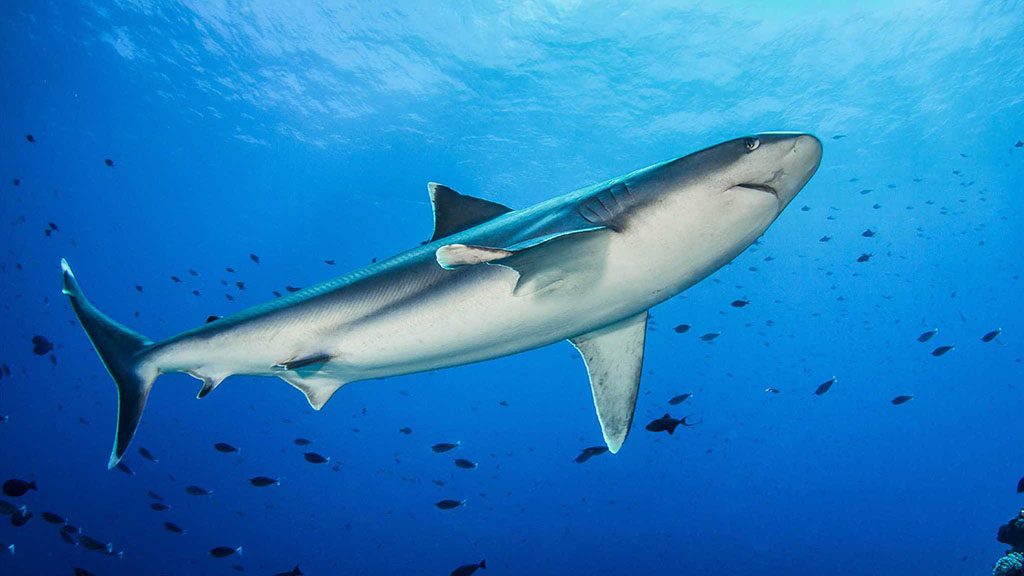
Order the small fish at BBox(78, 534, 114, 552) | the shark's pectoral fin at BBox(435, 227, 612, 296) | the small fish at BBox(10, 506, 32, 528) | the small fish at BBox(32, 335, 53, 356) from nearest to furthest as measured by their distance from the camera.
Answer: the shark's pectoral fin at BBox(435, 227, 612, 296)
the small fish at BBox(10, 506, 32, 528)
the small fish at BBox(78, 534, 114, 552)
the small fish at BBox(32, 335, 53, 356)

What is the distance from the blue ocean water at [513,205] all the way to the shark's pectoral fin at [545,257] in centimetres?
1625

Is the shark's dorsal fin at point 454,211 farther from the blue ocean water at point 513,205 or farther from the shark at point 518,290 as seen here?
the blue ocean water at point 513,205

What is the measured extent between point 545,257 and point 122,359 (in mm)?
3296

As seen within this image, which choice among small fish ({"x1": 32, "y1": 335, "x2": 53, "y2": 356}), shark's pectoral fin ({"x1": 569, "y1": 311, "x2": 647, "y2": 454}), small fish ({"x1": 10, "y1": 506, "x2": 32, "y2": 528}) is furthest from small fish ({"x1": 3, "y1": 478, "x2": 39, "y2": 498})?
shark's pectoral fin ({"x1": 569, "y1": 311, "x2": 647, "y2": 454})

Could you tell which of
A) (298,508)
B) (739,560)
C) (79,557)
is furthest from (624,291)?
(298,508)

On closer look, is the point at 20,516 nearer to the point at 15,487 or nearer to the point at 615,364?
the point at 15,487

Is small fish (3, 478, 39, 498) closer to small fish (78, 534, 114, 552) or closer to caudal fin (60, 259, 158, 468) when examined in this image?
small fish (78, 534, 114, 552)

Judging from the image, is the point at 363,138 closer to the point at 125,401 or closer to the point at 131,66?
the point at 131,66

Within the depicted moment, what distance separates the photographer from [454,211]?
147 inches

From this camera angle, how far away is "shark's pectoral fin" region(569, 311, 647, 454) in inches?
153

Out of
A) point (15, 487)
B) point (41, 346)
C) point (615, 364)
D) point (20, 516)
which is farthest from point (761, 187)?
point (41, 346)

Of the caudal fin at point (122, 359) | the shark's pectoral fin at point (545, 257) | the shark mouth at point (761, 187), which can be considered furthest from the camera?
the caudal fin at point (122, 359)

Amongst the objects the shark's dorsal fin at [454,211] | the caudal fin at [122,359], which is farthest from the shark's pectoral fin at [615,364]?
the caudal fin at [122,359]

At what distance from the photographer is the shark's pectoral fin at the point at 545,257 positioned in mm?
2242
